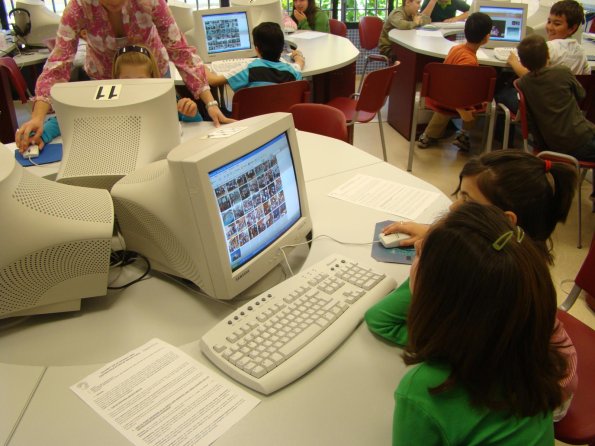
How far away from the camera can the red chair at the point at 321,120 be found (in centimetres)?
236

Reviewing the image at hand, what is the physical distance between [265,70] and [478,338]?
248cm

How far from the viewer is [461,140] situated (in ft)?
13.5

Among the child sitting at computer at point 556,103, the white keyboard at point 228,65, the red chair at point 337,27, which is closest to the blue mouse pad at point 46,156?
the white keyboard at point 228,65

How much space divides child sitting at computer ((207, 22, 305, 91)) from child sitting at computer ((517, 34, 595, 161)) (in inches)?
50.7

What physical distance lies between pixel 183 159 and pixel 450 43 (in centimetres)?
372

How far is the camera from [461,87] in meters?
3.30

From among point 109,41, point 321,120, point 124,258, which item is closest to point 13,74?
point 109,41

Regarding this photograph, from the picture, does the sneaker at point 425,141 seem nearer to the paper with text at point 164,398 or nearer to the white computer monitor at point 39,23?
the white computer monitor at point 39,23

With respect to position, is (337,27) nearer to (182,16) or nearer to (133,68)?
(182,16)

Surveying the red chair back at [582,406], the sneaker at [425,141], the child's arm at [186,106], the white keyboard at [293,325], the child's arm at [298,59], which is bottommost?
the sneaker at [425,141]

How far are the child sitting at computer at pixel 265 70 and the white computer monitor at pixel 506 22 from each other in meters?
1.78

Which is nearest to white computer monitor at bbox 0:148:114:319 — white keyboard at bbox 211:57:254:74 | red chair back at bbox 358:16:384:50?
white keyboard at bbox 211:57:254:74

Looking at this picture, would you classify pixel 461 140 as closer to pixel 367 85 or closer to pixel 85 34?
pixel 367 85

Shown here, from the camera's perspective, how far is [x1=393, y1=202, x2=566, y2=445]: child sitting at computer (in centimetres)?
75
